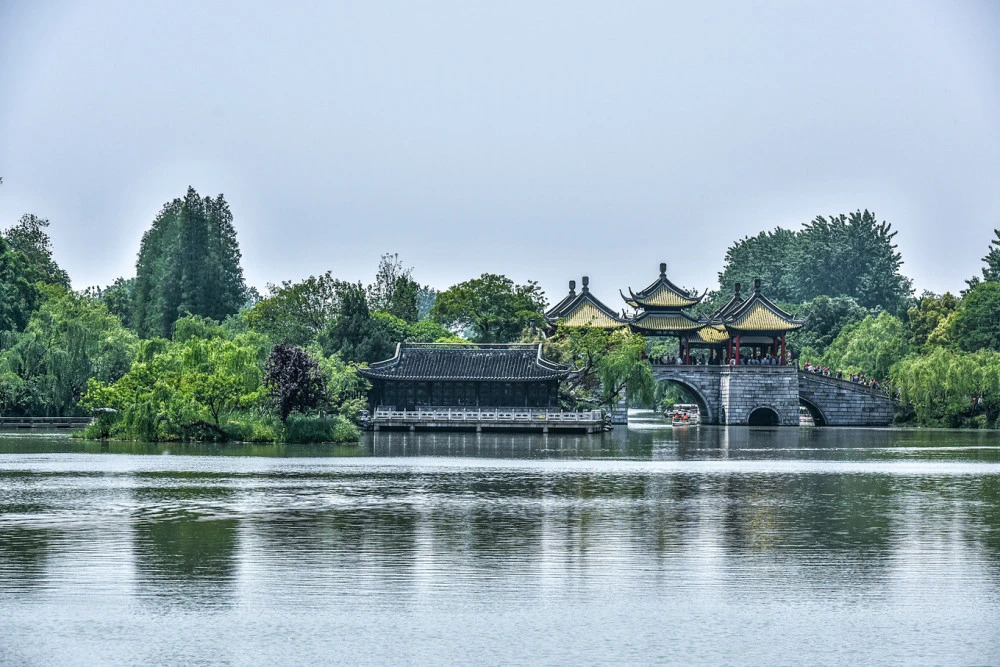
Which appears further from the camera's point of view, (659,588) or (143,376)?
(143,376)

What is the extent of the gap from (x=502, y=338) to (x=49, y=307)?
81.5 feet

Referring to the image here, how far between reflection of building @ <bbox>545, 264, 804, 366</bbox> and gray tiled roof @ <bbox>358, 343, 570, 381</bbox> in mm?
10600

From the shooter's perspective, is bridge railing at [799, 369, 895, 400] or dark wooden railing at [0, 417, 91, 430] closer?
dark wooden railing at [0, 417, 91, 430]

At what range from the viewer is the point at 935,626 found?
48.7ft

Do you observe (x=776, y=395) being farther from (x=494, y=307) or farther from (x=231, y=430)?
(x=231, y=430)

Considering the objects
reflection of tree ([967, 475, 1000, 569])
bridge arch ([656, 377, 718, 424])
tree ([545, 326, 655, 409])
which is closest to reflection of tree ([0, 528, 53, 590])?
reflection of tree ([967, 475, 1000, 569])

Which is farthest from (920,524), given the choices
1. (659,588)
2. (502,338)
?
(502,338)

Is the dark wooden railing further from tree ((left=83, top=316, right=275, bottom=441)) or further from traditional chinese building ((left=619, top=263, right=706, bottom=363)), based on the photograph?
traditional chinese building ((left=619, top=263, right=706, bottom=363))

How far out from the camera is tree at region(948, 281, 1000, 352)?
3081 inches

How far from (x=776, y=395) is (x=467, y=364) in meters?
19.0

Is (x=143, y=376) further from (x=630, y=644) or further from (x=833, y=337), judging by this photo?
(x=833, y=337)

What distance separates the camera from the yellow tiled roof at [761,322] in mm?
77188

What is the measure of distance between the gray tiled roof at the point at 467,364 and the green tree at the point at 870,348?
91.4 feet

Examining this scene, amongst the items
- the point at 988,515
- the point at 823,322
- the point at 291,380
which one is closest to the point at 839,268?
the point at 823,322
